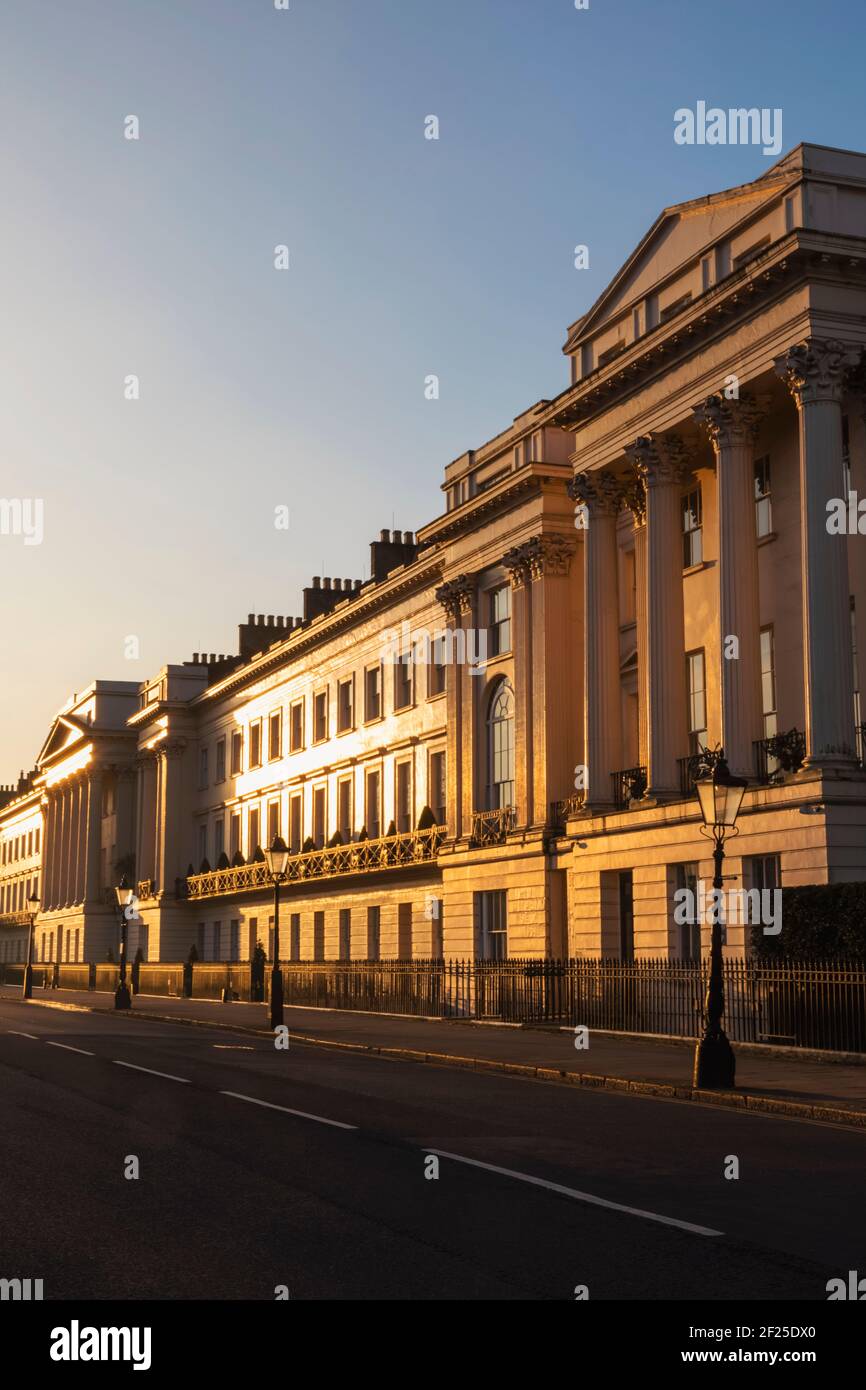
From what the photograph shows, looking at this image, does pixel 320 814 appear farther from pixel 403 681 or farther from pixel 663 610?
pixel 663 610

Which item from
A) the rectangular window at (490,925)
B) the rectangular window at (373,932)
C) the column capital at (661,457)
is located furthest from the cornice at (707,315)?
the rectangular window at (373,932)

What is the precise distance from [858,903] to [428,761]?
2682 cm

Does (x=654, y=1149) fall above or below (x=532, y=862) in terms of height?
below

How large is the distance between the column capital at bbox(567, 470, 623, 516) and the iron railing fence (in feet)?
34.4

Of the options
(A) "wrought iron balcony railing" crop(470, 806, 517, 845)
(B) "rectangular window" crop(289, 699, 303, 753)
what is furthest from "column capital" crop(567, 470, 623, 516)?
(B) "rectangular window" crop(289, 699, 303, 753)

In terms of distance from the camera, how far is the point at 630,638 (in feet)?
122

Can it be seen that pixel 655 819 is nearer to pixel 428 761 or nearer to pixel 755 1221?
pixel 428 761

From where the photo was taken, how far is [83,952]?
9212 cm

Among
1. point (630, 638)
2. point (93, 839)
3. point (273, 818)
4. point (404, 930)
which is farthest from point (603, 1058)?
point (93, 839)

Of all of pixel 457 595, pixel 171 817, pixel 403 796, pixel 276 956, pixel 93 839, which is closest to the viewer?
pixel 276 956

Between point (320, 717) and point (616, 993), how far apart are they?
31.4 metres

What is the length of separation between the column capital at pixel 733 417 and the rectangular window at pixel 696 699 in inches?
209

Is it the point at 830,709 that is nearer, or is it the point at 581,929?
the point at 830,709
